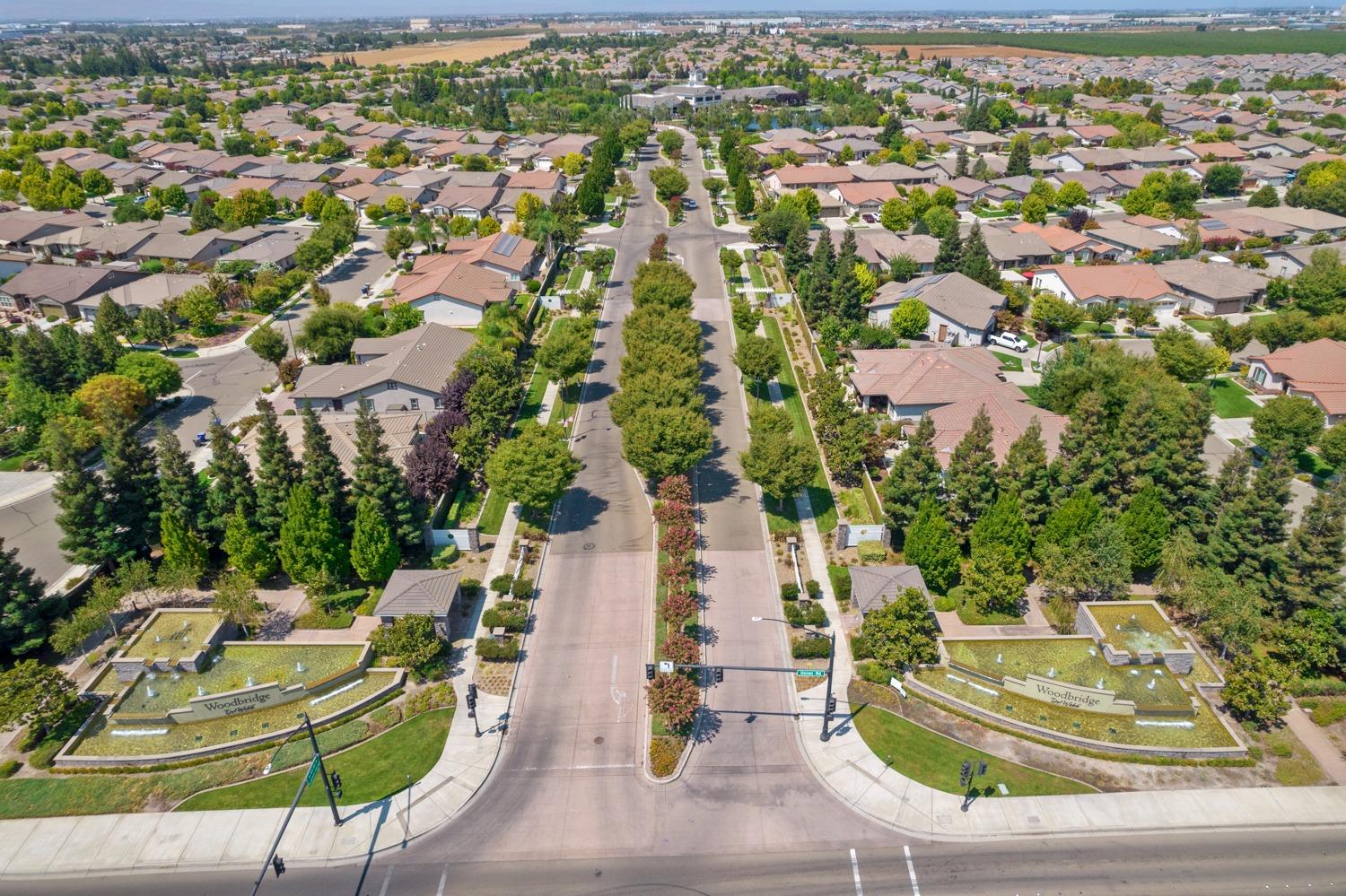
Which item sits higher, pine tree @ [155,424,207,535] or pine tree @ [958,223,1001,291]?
pine tree @ [155,424,207,535]

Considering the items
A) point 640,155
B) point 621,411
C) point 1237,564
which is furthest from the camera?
point 640,155

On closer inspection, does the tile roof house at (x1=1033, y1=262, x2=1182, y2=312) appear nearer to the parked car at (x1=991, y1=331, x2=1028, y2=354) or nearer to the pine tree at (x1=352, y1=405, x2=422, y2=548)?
the parked car at (x1=991, y1=331, x2=1028, y2=354)

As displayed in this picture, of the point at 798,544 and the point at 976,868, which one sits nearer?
the point at 976,868

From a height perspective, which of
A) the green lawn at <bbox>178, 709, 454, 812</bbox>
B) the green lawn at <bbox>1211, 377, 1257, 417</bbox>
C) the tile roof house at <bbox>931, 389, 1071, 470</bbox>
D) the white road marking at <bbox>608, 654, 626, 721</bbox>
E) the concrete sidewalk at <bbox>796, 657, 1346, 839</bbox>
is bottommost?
the green lawn at <bbox>1211, 377, 1257, 417</bbox>

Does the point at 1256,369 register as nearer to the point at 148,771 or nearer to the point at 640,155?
the point at 148,771

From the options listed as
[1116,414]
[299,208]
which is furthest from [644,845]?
[299,208]

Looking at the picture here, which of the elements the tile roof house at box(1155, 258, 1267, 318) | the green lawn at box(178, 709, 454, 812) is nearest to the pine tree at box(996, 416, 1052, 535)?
the green lawn at box(178, 709, 454, 812)
